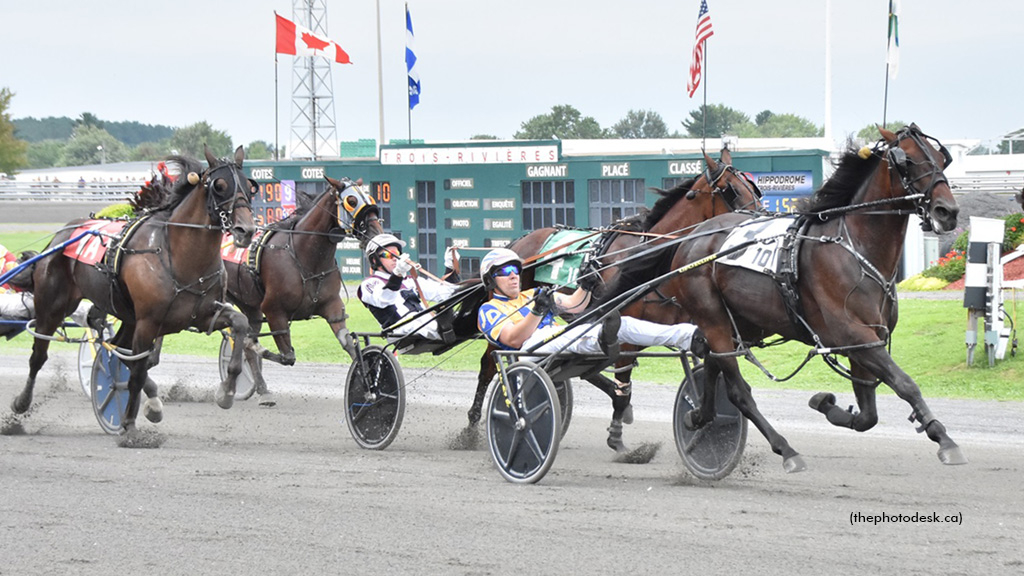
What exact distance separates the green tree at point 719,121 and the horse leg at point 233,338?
64.2 m

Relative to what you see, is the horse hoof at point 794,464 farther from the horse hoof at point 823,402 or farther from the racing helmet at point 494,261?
the racing helmet at point 494,261

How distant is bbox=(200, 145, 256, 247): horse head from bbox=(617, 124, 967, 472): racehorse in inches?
126

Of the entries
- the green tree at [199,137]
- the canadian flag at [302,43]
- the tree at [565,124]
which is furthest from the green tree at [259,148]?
the canadian flag at [302,43]

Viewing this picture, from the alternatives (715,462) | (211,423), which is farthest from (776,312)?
(211,423)

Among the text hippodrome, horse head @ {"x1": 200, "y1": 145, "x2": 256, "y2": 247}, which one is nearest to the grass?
horse head @ {"x1": 200, "y1": 145, "x2": 256, "y2": 247}

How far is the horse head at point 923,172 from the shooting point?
20.4 ft

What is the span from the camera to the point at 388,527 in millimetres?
5879

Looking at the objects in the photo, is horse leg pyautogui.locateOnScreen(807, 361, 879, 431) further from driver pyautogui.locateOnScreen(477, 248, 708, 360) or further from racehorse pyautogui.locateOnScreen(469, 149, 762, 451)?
racehorse pyautogui.locateOnScreen(469, 149, 762, 451)

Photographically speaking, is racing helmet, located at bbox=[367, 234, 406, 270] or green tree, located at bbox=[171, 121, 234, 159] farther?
green tree, located at bbox=[171, 121, 234, 159]

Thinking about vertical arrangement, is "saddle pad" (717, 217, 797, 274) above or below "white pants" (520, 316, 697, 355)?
above

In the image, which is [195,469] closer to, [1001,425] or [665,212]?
[665,212]

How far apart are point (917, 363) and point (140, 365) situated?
310 inches

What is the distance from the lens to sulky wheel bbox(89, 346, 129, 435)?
9.47 metres

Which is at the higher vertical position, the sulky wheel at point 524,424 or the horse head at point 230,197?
the horse head at point 230,197
